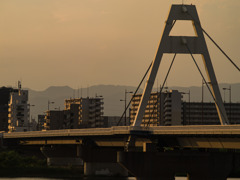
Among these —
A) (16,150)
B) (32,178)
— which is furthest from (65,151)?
(32,178)

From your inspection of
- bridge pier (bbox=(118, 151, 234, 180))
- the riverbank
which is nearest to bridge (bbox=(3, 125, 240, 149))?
bridge pier (bbox=(118, 151, 234, 180))

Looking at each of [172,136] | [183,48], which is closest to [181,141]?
[172,136]

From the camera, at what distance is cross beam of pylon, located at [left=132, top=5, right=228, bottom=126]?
101062 millimetres

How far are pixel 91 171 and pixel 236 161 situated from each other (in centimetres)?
4422

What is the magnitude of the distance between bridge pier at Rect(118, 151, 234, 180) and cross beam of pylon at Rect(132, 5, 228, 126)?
5.74 metres

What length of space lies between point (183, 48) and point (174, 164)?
16536mm

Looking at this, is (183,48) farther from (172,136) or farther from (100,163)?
(100,163)

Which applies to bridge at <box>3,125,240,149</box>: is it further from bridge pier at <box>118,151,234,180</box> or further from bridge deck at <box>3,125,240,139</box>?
bridge pier at <box>118,151,234,180</box>

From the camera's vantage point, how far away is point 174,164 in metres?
99.6

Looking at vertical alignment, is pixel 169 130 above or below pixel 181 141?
above

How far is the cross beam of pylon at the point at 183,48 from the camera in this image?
10106 centimetres

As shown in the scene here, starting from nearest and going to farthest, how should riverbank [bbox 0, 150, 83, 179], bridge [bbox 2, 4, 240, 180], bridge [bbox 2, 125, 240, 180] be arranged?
bridge [bbox 2, 125, 240, 180], bridge [bbox 2, 4, 240, 180], riverbank [bbox 0, 150, 83, 179]

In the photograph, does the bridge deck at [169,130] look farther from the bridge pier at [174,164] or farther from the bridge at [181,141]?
the bridge pier at [174,164]

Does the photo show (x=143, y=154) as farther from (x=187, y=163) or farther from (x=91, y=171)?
(x=91, y=171)
